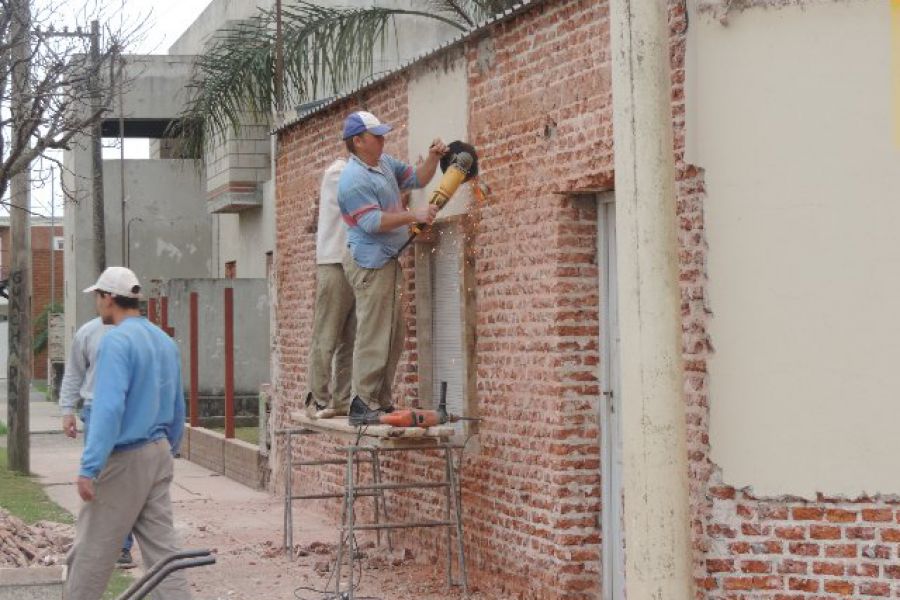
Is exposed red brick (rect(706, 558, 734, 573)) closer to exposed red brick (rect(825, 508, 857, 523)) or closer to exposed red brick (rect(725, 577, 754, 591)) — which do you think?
exposed red brick (rect(725, 577, 754, 591))

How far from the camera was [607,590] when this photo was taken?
9992 mm

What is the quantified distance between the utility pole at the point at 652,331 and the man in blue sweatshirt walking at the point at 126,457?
7.91ft

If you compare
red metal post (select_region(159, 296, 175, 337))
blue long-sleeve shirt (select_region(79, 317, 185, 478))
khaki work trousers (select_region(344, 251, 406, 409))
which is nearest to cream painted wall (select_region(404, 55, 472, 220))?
khaki work trousers (select_region(344, 251, 406, 409))

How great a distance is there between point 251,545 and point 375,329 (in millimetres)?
3381

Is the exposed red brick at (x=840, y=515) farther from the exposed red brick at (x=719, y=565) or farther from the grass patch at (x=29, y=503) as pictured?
the grass patch at (x=29, y=503)

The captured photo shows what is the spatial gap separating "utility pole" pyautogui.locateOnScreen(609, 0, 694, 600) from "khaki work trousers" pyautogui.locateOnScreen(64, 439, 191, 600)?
2.40m

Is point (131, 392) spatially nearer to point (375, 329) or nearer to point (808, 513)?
point (375, 329)

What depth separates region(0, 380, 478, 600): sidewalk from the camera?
Answer: 11.5 meters

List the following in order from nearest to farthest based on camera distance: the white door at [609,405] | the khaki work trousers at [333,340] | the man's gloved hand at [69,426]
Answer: the white door at [609,405] < the man's gloved hand at [69,426] < the khaki work trousers at [333,340]

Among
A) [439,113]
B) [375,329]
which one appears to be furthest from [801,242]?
[439,113]

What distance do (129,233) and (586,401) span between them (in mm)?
28498

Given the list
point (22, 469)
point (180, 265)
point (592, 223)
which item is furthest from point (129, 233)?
point (592, 223)

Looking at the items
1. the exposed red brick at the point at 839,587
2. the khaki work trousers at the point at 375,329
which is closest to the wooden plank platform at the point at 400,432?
the khaki work trousers at the point at 375,329

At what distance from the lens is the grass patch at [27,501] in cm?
1587
